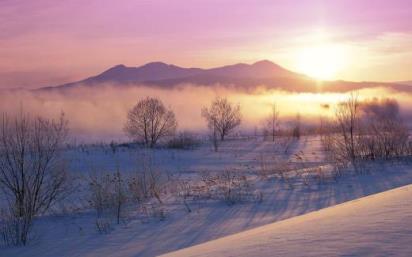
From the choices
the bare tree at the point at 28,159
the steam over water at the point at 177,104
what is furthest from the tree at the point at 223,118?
the bare tree at the point at 28,159

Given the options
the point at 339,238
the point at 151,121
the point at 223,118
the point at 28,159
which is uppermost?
the point at 339,238

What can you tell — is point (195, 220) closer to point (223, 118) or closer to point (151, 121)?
point (151, 121)

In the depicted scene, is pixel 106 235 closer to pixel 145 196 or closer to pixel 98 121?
pixel 145 196

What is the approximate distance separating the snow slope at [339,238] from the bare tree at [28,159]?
22.7 ft

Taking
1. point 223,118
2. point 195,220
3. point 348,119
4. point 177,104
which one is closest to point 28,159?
point 195,220

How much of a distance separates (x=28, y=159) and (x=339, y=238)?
9.23 meters

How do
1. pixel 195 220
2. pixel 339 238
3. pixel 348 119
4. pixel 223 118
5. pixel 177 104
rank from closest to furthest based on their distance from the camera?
pixel 339 238
pixel 195 220
pixel 348 119
pixel 223 118
pixel 177 104

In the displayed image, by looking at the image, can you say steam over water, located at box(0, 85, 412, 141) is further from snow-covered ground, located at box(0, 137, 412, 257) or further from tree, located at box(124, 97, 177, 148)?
snow-covered ground, located at box(0, 137, 412, 257)

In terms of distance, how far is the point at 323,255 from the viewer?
13.3ft

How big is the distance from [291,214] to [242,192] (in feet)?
8.36

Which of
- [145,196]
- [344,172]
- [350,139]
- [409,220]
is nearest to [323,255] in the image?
[409,220]

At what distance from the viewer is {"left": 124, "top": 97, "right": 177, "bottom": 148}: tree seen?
43469 mm

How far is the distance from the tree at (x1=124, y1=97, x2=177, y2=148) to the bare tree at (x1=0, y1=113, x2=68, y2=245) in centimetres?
3040

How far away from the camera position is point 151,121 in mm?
43594
